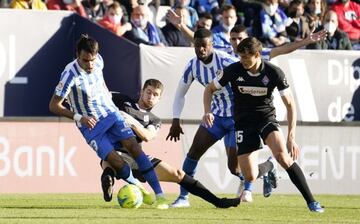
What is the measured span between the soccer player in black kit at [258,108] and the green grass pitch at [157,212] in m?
0.54

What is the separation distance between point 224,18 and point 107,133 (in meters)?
6.19

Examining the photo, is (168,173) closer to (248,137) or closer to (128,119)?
(128,119)

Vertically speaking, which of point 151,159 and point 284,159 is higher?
point 284,159

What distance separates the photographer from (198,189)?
493 inches

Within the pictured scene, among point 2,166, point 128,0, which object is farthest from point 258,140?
point 128,0

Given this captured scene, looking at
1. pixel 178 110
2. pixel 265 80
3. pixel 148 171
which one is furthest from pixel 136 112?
pixel 265 80

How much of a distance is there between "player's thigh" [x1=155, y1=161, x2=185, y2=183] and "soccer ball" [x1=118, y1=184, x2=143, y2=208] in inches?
17.6

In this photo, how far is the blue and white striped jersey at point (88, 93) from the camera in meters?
12.6

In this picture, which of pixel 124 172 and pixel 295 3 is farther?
pixel 295 3

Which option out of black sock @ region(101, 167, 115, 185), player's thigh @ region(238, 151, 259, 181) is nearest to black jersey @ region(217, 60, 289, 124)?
player's thigh @ region(238, 151, 259, 181)

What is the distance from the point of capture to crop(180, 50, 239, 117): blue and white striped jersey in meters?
13.6

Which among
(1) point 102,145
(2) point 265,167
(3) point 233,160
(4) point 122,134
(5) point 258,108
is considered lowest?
(2) point 265,167

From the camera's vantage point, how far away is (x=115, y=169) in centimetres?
1280

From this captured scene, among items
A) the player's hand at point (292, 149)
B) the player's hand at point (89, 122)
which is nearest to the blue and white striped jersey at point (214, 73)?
the player's hand at point (89, 122)
